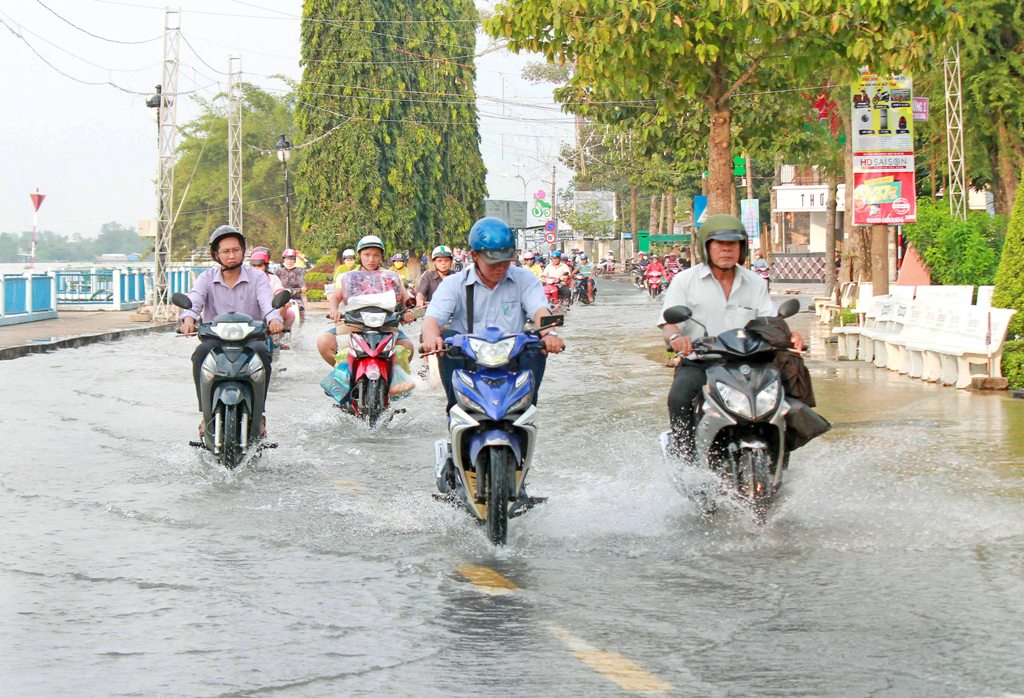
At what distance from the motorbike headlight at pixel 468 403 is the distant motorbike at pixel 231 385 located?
291 centimetres

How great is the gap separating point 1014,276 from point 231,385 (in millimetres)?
9485

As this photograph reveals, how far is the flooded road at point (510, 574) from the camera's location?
5.11 metres

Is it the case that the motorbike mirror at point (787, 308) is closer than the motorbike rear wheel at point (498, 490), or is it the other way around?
the motorbike rear wheel at point (498, 490)

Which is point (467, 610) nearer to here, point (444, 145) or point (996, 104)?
point (996, 104)

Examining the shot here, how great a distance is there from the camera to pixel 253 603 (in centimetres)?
613

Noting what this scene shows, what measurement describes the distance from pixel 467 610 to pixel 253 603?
89cm

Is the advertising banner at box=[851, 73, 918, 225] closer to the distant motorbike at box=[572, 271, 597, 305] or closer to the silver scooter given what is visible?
the silver scooter

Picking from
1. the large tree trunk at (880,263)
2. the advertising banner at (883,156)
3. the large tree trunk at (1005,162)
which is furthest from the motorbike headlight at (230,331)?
the large tree trunk at (1005,162)

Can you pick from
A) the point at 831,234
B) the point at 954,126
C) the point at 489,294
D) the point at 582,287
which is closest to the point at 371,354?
the point at 489,294

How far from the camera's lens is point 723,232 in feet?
26.3

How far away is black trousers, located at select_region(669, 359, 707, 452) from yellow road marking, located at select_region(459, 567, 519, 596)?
1664 millimetres

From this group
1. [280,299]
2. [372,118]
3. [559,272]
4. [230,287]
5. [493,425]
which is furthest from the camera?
[372,118]

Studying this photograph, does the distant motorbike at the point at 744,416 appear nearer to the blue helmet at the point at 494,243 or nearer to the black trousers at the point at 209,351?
the blue helmet at the point at 494,243

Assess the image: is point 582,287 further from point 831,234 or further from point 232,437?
point 232,437
